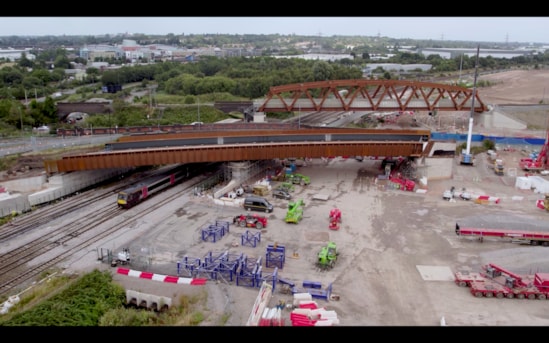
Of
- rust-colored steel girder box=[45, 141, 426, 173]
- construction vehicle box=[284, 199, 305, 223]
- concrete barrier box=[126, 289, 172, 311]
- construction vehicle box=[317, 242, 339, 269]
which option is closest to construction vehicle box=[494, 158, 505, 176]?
rust-colored steel girder box=[45, 141, 426, 173]

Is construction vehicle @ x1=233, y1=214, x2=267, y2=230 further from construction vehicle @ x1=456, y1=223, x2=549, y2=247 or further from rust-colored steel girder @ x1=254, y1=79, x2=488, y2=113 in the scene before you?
rust-colored steel girder @ x1=254, y1=79, x2=488, y2=113

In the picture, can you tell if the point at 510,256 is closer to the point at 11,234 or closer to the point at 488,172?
the point at 488,172

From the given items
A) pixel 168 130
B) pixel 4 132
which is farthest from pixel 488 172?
pixel 4 132

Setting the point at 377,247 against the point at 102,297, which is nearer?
the point at 102,297

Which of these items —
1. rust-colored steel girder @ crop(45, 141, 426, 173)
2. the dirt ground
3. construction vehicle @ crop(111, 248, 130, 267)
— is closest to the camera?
the dirt ground

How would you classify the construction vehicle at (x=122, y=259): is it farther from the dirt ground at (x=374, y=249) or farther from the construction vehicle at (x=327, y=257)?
the construction vehicle at (x=327, y=257)

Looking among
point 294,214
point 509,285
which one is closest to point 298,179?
point 294,214
